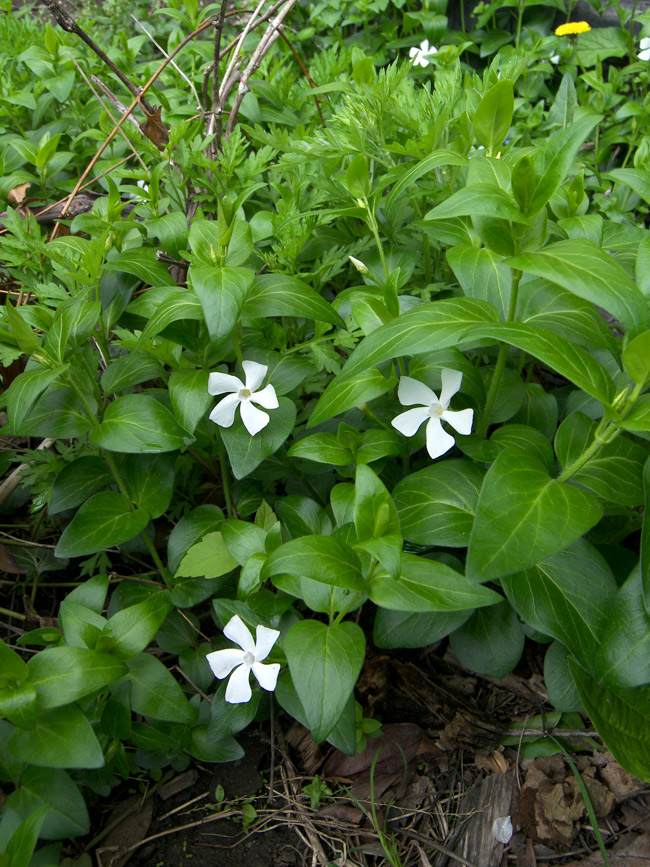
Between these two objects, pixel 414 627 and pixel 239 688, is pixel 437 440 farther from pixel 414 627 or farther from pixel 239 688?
pixel 239 688

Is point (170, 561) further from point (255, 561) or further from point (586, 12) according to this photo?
point (586, 12)

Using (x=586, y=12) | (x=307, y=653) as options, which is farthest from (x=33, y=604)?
(x=586, y=12)

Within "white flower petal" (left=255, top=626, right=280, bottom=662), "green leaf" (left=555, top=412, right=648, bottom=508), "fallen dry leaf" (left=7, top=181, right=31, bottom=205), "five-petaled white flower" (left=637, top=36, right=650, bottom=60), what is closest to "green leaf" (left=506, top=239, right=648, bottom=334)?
"green leaf" (left=555, top=412, right=648, bottom=508)

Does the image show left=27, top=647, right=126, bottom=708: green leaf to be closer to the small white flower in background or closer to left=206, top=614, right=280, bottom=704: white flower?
left=206, top=614, right=280, bottom=704: white flower

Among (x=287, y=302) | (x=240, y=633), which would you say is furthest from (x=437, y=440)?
(x=240, y=633)

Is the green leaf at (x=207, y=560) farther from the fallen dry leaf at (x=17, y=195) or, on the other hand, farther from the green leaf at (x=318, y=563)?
the fallen dry leaf at (x=17, y=195)

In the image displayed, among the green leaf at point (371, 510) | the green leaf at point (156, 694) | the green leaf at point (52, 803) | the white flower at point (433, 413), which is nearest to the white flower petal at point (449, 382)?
the white flower at point (433, 413)
